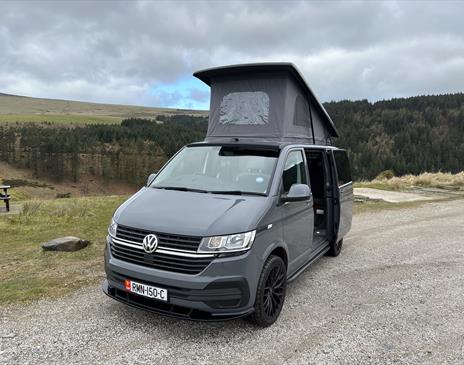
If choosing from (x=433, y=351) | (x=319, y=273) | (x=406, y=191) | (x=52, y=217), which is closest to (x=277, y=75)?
(x=319, y=273)

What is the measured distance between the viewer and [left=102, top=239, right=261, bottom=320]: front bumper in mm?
3461

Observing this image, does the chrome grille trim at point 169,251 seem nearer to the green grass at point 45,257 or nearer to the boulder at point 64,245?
the green grass at point 45,257

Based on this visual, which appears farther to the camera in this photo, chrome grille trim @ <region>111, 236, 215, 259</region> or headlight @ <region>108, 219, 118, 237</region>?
headlight @ <region>108, 219, 118, 237</region>

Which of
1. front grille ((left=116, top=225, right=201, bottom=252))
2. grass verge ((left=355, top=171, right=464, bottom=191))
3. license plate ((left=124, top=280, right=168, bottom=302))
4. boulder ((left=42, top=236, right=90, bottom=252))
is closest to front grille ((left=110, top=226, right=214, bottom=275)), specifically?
front grille ((left=116, top=225, right=201, bottom=252))

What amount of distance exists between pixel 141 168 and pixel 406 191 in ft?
245

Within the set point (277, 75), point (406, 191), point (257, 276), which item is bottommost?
point (406, 191)

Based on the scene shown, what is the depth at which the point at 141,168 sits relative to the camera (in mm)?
86938

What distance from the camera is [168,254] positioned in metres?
3.56

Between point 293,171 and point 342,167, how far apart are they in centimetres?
253

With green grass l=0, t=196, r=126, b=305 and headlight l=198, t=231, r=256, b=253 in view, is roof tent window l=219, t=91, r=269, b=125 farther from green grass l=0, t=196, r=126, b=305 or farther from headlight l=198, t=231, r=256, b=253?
headlight l=198, t=231, r=256, b=253

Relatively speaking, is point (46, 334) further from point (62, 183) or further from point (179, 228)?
point (62, 183)

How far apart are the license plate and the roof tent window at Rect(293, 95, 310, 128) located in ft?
15.4

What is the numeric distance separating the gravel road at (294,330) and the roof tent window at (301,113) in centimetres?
301

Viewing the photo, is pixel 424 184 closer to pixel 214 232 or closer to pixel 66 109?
pixel 214 232
